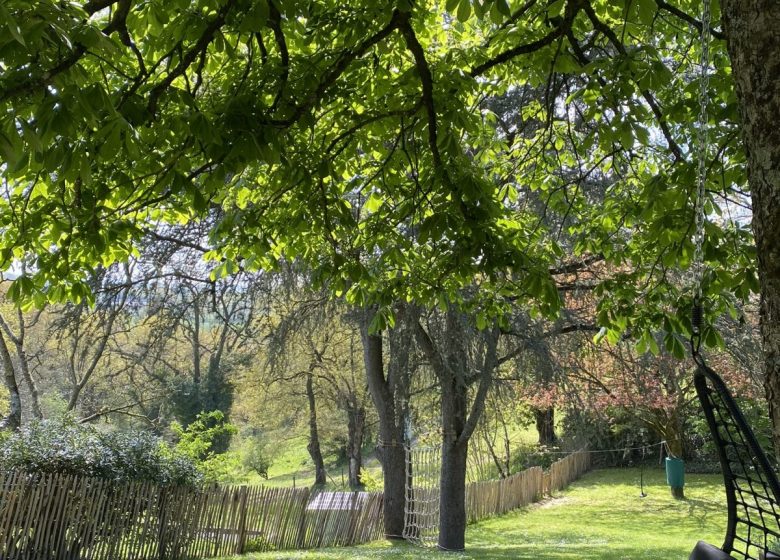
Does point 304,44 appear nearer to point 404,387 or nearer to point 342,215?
point 342,215

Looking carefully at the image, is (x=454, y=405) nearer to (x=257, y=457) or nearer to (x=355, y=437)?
(x=355, y=437)

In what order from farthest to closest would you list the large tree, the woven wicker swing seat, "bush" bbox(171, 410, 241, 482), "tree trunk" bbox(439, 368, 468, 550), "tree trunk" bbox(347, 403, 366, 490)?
1. "tree trunk" bbox(347, 403, 366, 490)
2. "bush" bbox(171, 410, 241, 482)
3. "tree trunk" bbox(439, 368, 468, 550)
4. the large tree
5. the woven wicker swing seat

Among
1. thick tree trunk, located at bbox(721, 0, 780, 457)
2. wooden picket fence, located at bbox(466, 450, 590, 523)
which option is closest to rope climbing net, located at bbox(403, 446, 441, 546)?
wooden picket fence, located at bbox(466, 450, 590, 523)

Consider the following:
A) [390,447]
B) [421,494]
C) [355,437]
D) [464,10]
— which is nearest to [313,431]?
[355,437]

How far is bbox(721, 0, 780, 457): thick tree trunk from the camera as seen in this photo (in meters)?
1.50

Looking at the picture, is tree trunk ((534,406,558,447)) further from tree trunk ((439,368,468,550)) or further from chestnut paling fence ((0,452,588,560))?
tree trunk ((439,368,468,550))

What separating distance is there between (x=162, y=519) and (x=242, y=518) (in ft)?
4.25

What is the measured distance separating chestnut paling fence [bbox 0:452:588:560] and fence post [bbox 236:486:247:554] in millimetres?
15

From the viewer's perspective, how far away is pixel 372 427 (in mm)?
26109

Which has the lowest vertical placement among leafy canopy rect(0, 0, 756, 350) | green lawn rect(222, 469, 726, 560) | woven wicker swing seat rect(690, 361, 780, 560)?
green lawn rect(222, 469, 726, 560)

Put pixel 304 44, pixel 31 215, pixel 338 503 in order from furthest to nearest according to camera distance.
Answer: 1. pixel 338 503
2. pixel 304 44
3. pixel 31 215

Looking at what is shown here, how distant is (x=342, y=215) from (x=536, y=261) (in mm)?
1361

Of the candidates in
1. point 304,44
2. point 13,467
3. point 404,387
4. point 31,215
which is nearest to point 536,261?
point 304,44

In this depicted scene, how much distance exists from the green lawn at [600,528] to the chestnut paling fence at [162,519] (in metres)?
0.67
